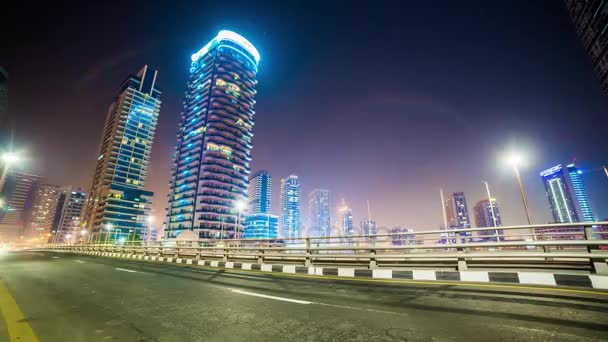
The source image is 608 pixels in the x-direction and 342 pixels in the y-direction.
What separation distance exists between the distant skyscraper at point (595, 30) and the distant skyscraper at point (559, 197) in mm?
142110

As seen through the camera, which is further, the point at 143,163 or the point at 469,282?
the point at 143,163

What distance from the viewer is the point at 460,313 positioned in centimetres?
385

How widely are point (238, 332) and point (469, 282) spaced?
6247mm

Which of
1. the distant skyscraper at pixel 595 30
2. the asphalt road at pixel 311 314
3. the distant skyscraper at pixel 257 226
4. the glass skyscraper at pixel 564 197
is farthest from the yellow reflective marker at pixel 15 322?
the glass skyscraper at pixel 564 197

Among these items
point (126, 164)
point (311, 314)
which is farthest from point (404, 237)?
point (126, 164)

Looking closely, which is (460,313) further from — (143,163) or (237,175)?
(143,163)

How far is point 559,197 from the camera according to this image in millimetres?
175625

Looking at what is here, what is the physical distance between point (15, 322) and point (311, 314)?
178 inches

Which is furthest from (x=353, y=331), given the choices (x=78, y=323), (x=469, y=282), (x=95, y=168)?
(x=95, y=168)

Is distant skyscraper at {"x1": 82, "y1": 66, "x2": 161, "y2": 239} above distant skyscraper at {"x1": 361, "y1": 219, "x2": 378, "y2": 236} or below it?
above

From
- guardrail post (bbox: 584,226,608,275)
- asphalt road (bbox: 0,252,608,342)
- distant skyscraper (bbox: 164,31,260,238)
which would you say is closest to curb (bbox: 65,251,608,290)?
guardrail post (bbox: 584,226,608,275)

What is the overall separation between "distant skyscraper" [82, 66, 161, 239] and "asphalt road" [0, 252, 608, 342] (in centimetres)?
13491

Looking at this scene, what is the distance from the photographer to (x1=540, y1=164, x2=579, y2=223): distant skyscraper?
6673 inches

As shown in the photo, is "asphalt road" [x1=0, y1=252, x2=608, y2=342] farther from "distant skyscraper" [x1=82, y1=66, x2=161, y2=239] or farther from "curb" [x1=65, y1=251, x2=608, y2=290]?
"distant skyscraper" [x1=82, y1=66, x2=161, y2=239]
